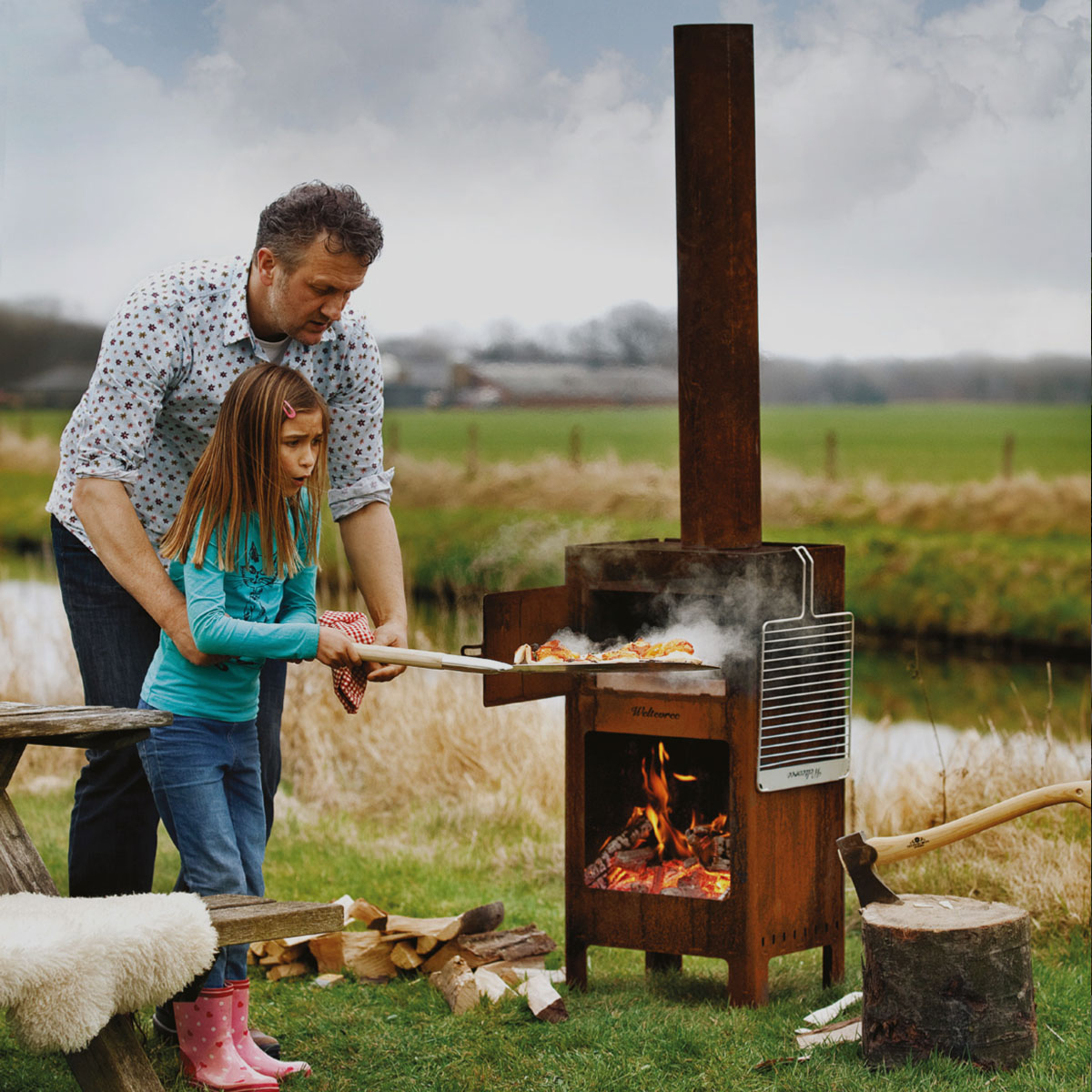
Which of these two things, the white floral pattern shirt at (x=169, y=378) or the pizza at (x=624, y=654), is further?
the pizza at (x=624, y=654)

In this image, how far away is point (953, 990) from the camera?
9.80 feet

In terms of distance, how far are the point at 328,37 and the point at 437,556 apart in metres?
7.19

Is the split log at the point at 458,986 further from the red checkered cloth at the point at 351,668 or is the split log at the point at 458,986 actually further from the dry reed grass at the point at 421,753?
A: the dry reed grass at the point at 421,753

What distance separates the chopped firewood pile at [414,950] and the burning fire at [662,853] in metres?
0.34

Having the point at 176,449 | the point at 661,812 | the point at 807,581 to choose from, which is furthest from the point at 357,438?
the point at 661,812

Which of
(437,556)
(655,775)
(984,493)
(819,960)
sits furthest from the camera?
(984,493)

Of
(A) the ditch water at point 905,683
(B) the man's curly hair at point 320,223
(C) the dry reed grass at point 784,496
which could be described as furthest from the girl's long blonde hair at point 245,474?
(C) the dry reed grass at point 784,496

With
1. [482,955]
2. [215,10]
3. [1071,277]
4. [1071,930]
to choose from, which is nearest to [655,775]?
[482,955]

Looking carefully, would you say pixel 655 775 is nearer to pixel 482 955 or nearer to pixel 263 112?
pixel 482 955

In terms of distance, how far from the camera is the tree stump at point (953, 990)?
297 centimetres

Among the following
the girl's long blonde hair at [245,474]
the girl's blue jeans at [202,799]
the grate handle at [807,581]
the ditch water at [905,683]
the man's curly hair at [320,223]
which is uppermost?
the man's curly hair at [320,223]

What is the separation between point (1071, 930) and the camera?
4090mm

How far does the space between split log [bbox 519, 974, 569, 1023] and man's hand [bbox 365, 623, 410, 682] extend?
2.93ft

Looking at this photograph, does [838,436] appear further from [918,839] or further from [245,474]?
[245,474]
